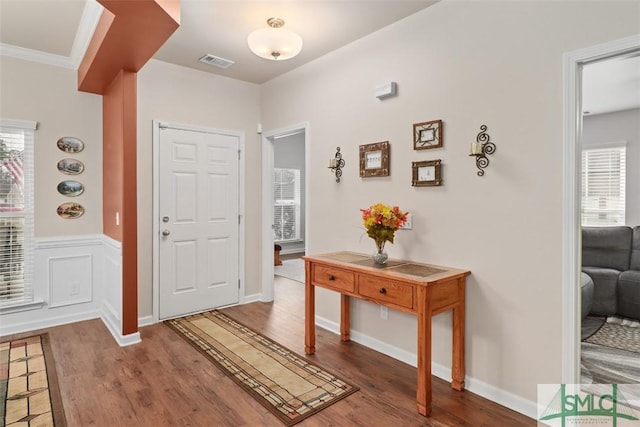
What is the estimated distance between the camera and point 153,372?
8.80ft

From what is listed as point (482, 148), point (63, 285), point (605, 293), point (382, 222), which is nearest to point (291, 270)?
point (63, 285)

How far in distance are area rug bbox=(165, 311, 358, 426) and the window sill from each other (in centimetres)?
125

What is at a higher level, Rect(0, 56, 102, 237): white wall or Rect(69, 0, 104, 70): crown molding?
Rect(69, 0, 104, 70): crown molding

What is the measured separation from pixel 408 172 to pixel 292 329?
6.31 ft

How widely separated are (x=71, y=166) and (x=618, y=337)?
5.49 metres

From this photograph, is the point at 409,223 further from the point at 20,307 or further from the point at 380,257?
the point at 20,307

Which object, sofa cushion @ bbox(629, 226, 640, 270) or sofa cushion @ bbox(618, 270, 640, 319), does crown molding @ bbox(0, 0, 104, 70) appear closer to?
sofa cushion @ bbox(618, 270, 640, 319)

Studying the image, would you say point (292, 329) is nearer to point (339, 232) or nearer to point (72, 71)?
point (339, 232)

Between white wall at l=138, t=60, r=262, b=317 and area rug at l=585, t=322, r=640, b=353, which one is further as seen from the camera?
white wall at l=138, t=60, r=262, b=317

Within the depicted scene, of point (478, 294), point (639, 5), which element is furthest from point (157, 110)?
point (639, 5)

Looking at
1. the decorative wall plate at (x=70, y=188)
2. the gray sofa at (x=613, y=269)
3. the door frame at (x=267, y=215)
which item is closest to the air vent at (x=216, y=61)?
the door frame at (x=267, y=215)

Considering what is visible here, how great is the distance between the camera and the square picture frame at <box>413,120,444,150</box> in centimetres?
261

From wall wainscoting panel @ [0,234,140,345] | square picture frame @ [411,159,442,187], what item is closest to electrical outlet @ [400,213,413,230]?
square picture frame @ [411,159,442,187]

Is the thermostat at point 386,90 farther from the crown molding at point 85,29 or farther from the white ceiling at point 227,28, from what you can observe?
the crown molding at point 85,29
